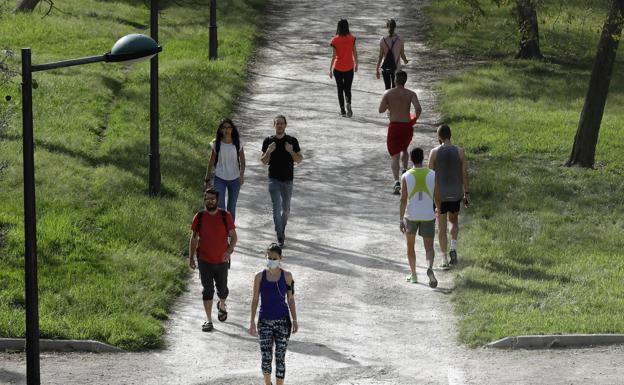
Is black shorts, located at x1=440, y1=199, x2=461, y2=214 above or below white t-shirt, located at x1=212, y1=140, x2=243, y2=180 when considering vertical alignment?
below

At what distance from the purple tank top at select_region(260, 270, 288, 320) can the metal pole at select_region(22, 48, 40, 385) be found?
216 cm

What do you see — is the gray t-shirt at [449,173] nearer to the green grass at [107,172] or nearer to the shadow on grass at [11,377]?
the green grass at [107,172]

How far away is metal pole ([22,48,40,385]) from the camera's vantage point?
35.6 feet

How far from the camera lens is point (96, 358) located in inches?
530

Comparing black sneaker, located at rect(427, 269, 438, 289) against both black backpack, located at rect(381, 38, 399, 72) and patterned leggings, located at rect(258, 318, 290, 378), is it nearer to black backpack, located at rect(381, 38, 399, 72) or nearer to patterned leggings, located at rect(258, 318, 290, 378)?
patterned leggings, located at rect(258, 318, 290, 378)

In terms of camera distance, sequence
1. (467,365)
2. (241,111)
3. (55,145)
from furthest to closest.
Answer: (241,111), (55,145), (467,365)

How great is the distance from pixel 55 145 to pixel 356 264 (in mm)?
7163

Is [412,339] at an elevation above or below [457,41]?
below

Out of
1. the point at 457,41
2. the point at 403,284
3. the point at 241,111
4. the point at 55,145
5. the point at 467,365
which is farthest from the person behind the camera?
the point at 457,41

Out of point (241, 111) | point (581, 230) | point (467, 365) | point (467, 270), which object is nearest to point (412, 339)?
point (467, 365)

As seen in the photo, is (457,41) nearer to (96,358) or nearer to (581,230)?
(581,230)

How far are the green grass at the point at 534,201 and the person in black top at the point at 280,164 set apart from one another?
2497 mm

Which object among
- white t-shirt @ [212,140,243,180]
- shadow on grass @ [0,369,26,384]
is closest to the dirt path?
shadow on grass @ [0,369,26,384]

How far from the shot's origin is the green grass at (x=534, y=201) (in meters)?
14.6
